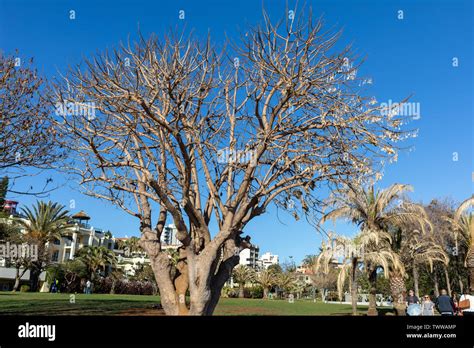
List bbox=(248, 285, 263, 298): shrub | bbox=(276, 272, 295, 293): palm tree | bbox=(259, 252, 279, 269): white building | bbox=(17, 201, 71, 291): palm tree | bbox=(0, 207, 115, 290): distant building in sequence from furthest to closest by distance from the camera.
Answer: bbox=(259, 252, 279, 269): white building < bbox=(276, 272, 295, 293): palm tree < bbox=(248, 285, 263, 298): shrub < bbox=(0, 207, 115, 290): distant building < bbox=(17, 201, 71, 291): palm tree

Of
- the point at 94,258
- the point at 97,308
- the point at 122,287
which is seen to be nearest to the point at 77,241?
the point at 94,258

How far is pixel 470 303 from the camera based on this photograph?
44.1ft

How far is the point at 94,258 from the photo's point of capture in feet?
201

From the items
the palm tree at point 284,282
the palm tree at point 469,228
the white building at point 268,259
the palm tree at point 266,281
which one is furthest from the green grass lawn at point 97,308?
the white building at point 268,259

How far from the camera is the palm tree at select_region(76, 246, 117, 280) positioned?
200 feet

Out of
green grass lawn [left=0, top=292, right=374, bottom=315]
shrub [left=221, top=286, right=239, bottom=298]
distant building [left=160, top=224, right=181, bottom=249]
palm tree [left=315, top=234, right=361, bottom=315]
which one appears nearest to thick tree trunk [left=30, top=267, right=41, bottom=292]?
distant building [left=160, top=224, right=181, bottom=249]

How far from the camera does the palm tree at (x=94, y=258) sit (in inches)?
2399

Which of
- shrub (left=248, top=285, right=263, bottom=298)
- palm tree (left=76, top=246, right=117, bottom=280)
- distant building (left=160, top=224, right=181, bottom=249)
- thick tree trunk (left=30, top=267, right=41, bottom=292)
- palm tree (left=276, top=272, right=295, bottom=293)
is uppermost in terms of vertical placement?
distant building (left=160, top=224, right=181, bottom=249)

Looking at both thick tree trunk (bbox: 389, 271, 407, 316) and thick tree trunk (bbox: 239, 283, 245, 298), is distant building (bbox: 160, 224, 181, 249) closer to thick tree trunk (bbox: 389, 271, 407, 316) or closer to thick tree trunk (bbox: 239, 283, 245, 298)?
thick tree trunk (bbox: 389, 271, 407, 316)

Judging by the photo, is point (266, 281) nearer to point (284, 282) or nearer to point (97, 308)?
point (284, 282)

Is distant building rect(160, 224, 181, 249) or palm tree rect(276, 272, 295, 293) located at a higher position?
distant building rect(160, 224, 181, 249)

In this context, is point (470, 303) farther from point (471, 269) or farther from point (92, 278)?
point (92, 278)
